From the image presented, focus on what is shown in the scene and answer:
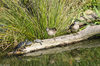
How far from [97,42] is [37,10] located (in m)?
1.83

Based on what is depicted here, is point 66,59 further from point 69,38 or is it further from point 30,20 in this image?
point 30,20

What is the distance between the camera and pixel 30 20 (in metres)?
5.39

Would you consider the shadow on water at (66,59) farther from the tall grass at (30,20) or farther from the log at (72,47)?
the tall grass at (30,20)

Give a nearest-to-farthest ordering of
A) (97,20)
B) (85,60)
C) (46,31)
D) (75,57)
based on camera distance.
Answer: (85,60) < (75,57) < (46,31) < (97,20)

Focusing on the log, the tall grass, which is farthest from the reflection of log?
the tall grass

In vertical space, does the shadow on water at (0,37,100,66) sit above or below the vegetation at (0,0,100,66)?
below

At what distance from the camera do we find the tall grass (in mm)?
5223

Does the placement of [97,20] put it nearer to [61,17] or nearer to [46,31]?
[61,17]

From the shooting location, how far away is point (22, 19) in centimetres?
538

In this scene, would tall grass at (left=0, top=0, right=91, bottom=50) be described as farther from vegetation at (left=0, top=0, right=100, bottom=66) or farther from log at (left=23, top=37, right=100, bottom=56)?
log at (left=23, top=37, right=100, bottom=56)

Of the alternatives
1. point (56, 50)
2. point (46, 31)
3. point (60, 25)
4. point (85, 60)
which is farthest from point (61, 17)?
point (85, 60)

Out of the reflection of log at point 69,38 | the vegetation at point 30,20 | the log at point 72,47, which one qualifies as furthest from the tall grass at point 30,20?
the log at point 72,47

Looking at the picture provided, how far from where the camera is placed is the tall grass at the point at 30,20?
522 cm

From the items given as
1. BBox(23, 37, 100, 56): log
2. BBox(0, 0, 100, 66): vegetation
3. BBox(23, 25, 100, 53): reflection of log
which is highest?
BBox(0, 0, 100, 66): vegetation
